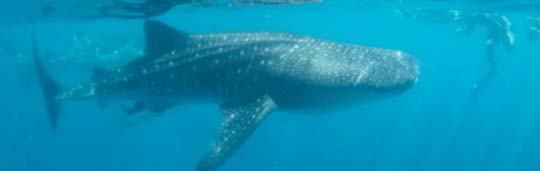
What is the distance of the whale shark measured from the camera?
759 cm

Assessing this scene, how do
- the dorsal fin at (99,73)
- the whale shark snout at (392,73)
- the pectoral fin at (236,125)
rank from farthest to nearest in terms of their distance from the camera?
the dorsal fin at (99,73) < the whale shark snout at (392,73) < the pectoral fin at (236,125)

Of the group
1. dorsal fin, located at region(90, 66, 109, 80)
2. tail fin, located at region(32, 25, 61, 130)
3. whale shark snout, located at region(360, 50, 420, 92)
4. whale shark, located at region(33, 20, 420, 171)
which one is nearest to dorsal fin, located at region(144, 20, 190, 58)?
whale shark, located at region(33, 20, 420, 171)

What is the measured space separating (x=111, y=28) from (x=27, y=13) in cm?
1184

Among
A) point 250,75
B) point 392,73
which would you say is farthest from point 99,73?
point 392,73

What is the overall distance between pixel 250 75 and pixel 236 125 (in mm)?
900

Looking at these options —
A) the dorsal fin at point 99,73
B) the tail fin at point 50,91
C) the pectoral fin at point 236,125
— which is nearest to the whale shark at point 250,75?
the pectoral fin at point 236,125

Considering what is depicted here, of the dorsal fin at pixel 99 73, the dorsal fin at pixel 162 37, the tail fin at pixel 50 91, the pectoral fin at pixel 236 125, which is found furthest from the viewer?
the tail fin at pixel 50 91

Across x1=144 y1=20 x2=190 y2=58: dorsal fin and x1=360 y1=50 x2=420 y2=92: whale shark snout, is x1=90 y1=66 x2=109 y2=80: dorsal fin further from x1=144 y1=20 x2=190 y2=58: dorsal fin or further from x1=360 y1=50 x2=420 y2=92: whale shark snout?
x1=360 y1=50 x2=420 y2=92: whale shark snout

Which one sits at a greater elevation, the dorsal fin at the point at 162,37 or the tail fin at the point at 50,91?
the dorsal fin at the point at 162,37

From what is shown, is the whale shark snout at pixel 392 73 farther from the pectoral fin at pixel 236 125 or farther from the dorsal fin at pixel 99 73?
the dorsal fin at pixel 99 73

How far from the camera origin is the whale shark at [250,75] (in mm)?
7594

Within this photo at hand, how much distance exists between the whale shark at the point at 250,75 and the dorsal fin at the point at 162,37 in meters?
0.02

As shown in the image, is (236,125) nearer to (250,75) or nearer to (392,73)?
(250,75)

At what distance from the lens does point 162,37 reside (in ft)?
29.1
